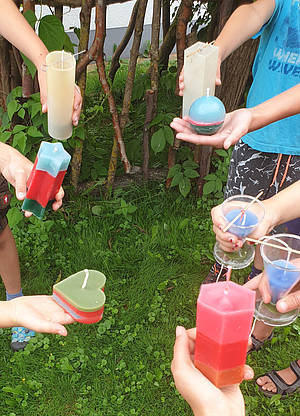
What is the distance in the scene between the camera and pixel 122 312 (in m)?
2.35

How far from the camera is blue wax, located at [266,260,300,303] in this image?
1.33 metres

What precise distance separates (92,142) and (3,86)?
778 mm

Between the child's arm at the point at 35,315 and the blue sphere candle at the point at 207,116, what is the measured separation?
812 mm

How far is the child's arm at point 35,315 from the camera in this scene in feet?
4.10

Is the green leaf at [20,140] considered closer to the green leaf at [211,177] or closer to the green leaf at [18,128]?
the green leaf at [18,128]

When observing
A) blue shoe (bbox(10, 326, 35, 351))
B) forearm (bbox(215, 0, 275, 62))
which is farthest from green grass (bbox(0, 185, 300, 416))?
forearm (bbox(215, 0, 275, 62))

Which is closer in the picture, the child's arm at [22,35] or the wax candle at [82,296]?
the wax candle at [82,296]

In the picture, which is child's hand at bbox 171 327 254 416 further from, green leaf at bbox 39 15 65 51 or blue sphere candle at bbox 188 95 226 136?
green leaf at bbox 39 15 65 51

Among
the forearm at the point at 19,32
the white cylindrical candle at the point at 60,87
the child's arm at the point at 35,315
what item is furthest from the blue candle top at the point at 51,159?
the forearm at the point at 19,32

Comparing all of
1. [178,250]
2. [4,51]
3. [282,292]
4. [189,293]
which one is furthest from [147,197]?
[282,292]

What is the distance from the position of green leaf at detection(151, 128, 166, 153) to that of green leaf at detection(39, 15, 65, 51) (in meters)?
0.80

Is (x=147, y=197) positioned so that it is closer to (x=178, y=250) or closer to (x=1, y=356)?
(x=178, y=250)

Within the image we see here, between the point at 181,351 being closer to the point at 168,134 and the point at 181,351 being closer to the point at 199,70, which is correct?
the point at 199,70

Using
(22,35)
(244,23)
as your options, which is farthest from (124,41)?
(244,23)
